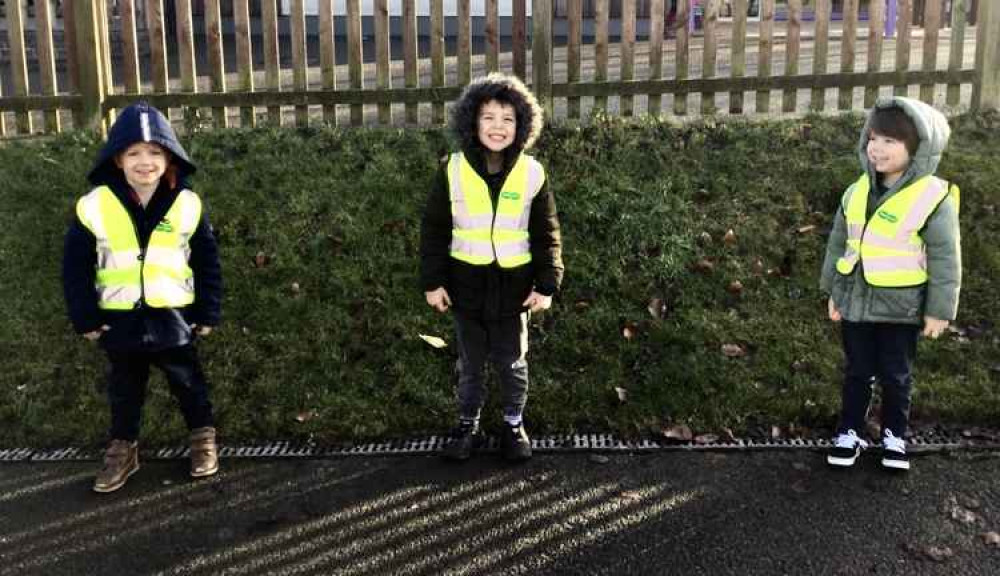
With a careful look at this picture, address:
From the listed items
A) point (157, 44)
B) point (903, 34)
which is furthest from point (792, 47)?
point (157, 44)

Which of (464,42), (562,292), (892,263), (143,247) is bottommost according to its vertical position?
(562,292)

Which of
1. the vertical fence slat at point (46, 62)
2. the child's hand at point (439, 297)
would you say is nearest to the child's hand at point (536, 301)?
the child's hand at point (439, 297)

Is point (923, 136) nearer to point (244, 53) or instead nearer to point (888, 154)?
point (888, 154)

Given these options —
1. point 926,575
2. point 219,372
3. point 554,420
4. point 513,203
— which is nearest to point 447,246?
point 513,203

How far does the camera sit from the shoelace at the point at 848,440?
163 inches

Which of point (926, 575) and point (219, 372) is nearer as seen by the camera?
point (926, 575)

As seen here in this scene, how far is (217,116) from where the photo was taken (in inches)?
288

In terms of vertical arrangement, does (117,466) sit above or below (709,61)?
below

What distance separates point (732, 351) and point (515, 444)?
1442mm

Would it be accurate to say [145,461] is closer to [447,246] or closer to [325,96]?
[447,246]

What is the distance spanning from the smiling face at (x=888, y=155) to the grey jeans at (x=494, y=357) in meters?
1.64

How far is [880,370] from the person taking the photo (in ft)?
13.5

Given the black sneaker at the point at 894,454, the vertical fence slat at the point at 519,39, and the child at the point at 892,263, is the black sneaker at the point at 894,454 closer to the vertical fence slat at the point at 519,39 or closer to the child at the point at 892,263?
the child at the point at 892,263

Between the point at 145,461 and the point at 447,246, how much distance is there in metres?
1.71
